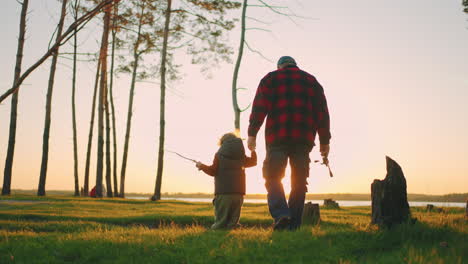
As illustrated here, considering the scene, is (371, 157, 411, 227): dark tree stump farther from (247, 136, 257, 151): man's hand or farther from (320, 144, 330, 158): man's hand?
(247, 136, 257, 151): man's hand

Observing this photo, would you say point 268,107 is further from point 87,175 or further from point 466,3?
point 87,175

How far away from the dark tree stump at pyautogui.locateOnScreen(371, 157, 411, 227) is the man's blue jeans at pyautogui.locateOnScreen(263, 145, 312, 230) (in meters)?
1.05

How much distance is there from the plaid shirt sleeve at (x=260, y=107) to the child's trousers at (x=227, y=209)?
175 cm

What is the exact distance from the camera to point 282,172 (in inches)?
226

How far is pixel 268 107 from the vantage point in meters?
5.78

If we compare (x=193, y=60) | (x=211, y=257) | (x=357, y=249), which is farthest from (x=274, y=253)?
(x=193, y=60)

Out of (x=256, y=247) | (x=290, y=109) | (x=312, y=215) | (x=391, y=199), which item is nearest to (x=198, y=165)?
(x=290, y=109)

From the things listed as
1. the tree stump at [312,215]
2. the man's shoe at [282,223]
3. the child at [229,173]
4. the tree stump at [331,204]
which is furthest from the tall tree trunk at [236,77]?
the man's shoe at [282,223]

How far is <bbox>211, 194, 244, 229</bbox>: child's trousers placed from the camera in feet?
23.3

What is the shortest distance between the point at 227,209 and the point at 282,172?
1732mm

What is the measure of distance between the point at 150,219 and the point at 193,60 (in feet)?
39.5

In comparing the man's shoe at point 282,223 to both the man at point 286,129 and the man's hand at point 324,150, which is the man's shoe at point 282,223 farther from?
the man's hand at point 324,150

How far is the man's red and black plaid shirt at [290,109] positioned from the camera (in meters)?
5.63

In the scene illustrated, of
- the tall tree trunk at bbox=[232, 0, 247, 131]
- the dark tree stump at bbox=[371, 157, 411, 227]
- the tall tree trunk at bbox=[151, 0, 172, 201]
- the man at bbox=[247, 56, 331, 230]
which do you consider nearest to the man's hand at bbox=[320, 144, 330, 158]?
the man at bbox=[247, 56, 331, 230]
